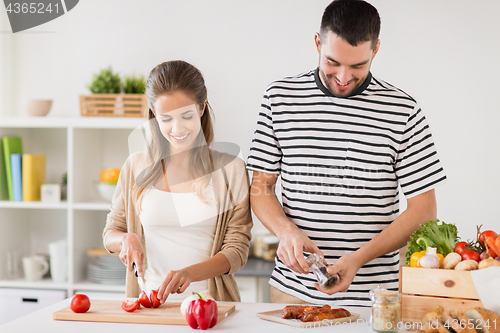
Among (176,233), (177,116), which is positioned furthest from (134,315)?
(177,116)

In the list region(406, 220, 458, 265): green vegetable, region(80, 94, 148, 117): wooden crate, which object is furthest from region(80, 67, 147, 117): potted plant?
region(406, 220, 458, 265): green vegetable

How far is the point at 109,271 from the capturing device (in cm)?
261

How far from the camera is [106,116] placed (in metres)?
2.61

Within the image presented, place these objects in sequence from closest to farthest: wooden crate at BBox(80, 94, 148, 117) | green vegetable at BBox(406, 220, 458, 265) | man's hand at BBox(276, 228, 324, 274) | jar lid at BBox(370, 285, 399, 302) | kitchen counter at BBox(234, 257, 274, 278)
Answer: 1. jar lid at BBox(370, 285, 399, 302)
2. green vegetable at BBox(406, 220, 458, 265)
3. man's hand at BBox(276, 228, 324, 274)
4. kitchen counter at BBox(234, 257, 274, 278)
5. wooden crate at BBox(80, 94, 148, 117)

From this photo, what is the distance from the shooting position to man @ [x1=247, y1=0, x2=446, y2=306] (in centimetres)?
151

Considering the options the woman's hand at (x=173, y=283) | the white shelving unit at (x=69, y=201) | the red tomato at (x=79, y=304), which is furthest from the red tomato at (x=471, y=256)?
the white shelving unit at (x=69, y=201)

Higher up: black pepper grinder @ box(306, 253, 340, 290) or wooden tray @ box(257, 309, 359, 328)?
black pepper grinder @ box(306, 253, 340, 290)

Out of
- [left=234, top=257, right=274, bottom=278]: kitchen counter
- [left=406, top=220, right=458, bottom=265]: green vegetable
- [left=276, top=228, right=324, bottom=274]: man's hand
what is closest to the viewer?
[left=406, top=220, right=458, bottom=265]: green vegetable

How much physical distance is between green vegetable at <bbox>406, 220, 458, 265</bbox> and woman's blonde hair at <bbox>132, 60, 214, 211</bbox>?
66cm

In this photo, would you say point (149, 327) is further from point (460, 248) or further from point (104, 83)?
point (104, 83)

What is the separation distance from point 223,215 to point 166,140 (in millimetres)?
350

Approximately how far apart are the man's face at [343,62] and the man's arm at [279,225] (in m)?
0.37

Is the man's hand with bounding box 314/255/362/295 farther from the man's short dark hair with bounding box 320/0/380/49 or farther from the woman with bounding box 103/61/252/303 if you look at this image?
the man's short dark hair with bounding box 320/0/380/49

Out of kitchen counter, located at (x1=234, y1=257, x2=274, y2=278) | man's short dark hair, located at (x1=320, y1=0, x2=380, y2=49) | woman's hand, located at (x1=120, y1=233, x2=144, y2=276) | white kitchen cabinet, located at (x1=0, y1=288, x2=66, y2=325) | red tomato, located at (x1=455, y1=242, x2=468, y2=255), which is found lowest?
white kitchen cabinet, located at (x1=0, y1=288, x2=66, y2=325)
